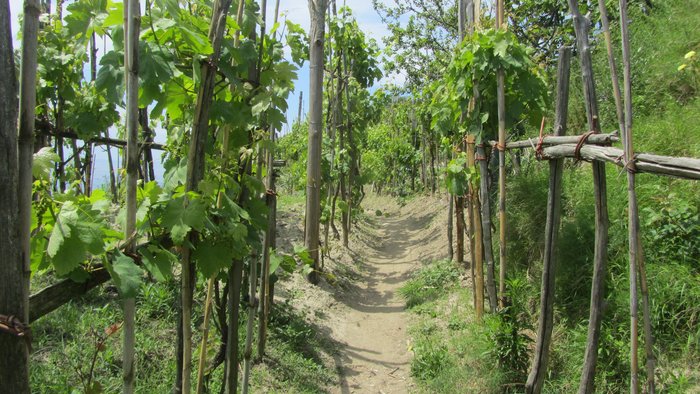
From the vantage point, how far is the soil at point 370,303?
15.9 feet

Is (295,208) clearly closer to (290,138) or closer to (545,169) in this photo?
(290,138)

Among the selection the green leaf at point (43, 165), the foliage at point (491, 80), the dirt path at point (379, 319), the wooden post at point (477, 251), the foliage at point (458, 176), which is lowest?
the dirt path at point (379, 319)

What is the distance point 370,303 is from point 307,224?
1.53 m

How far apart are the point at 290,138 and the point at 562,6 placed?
9.98 metres

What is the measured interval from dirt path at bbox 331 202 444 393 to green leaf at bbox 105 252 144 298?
3276mm

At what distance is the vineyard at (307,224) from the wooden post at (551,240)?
0.05 feet

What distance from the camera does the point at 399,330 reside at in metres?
5.92

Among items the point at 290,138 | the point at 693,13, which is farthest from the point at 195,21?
the point at 290,138

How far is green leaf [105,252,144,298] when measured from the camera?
1.55m

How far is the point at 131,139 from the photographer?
1.60 meters

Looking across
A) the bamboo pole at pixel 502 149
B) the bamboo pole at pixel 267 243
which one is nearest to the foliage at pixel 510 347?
the bamboo pole at pixel 502 149

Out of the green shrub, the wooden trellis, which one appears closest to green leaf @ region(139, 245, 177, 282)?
the wooden trellis

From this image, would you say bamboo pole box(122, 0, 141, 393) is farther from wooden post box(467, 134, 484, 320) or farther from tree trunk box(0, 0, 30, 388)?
wooden post box(467, 134, 484, 320)

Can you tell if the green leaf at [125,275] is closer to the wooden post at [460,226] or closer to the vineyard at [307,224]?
the vineyard at [307,224]
